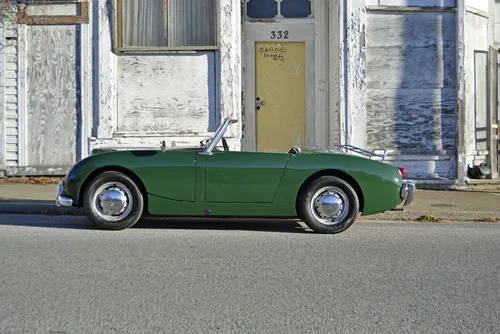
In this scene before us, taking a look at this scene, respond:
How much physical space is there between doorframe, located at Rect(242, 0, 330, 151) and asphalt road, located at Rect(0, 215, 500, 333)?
5.56 metres

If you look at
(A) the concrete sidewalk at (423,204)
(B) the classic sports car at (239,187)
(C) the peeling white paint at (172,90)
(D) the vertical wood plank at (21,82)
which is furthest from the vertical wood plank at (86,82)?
(B) the classic sports car at (239,187)

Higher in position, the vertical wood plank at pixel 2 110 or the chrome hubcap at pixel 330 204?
the vertical wood plank at pixel 2 110

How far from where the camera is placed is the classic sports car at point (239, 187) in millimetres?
6672

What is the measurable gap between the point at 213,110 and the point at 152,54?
1.50m

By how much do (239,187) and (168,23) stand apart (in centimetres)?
558

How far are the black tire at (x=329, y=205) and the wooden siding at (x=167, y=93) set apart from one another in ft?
16.1

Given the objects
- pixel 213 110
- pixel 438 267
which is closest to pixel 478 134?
pixel 213 110

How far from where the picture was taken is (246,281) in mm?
4660

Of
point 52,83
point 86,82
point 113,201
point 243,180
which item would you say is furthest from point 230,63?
point 113,201

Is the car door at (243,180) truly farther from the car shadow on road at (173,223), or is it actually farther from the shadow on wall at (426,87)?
the shadow on wall at (426,87)

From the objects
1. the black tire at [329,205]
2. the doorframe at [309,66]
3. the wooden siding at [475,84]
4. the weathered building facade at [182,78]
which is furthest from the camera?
the doorframe at [309,66]

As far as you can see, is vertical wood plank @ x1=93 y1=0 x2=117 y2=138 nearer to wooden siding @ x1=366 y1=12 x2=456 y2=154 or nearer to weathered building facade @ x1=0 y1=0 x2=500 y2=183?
weathered building facade @ x1=0 y1=0 x2=500 y2=183

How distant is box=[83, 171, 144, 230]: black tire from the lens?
264 inches

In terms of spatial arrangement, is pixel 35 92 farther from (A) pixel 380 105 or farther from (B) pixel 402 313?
(B) pixel 402 313
